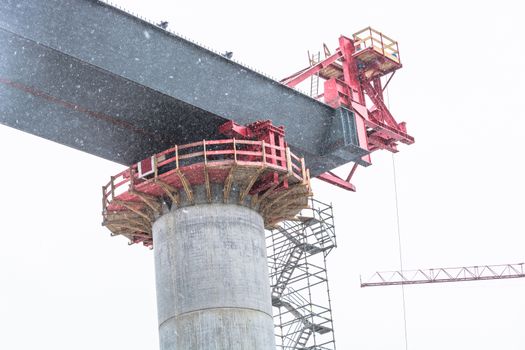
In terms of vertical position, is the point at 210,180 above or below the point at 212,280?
above

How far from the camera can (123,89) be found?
3353 cm

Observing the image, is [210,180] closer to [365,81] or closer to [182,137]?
[182,137]

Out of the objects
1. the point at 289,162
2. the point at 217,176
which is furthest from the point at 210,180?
the point at 289,162

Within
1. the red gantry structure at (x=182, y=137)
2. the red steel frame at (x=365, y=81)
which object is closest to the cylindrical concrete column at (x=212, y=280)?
the red gantry structure at (x=182, y=137)

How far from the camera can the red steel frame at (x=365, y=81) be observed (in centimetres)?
4034

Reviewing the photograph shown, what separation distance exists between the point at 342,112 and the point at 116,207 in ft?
30.7

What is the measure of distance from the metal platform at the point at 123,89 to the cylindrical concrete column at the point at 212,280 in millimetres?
3232

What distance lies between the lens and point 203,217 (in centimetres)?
3534

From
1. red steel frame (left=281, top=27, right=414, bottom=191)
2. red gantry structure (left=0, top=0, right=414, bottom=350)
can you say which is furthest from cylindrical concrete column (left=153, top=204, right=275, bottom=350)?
red steel frame (left=281, top=27, right=414, bottom=191)

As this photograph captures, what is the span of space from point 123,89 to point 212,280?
702 centimetres

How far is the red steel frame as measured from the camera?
40.3 metres

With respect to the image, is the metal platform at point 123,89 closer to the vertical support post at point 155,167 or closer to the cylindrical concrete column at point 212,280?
the vertical support post at point 155,167

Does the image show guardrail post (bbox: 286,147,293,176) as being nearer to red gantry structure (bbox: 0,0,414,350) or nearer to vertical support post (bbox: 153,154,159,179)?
red gantry structure (bbox: 0,0,414,350)

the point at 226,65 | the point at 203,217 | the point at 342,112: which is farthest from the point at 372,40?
the point at 203,217
